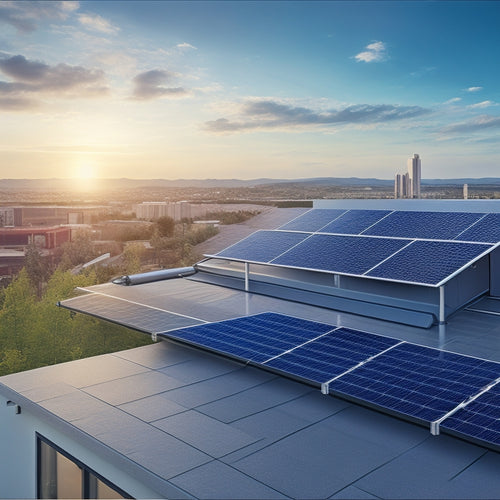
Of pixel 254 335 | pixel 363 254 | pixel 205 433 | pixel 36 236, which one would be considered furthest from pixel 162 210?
pixel 205 433

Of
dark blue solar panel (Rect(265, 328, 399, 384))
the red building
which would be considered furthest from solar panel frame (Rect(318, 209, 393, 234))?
the red building

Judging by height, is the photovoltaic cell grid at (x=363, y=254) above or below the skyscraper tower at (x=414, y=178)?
below

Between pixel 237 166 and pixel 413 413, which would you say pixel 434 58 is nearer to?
pixel 237 166

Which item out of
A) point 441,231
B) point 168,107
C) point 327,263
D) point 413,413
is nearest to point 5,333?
point 327,263

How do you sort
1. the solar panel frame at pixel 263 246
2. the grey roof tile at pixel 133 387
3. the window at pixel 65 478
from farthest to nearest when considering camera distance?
the solar panel frame at pixel 263 246, the grey roof tile at pixel 133 387, the window at pixel 65 478

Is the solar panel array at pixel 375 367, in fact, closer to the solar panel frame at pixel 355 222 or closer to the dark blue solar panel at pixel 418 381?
the dark blue solar panel at pixel 418 381

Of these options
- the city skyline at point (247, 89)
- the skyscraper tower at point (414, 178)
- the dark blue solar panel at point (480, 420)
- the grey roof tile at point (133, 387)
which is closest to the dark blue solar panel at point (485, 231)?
the dark blue solar panel at point (480, 420)
